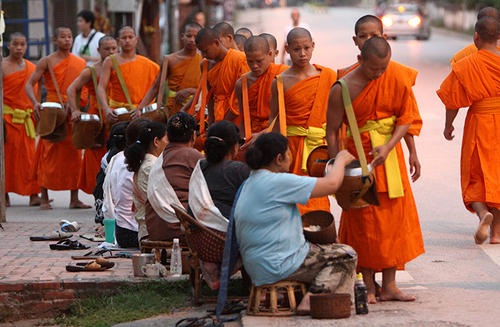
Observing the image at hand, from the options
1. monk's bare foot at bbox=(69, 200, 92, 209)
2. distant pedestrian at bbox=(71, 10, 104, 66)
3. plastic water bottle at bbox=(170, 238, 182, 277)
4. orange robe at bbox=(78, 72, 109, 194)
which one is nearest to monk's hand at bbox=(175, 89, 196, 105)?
orange robe at bbox=(78, 72, 109, 194)

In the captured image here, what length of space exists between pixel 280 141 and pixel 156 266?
174cm

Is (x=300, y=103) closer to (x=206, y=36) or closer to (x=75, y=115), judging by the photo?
(x=206, y=36)

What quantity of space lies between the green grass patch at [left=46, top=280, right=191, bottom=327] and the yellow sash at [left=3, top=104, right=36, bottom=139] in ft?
18.7

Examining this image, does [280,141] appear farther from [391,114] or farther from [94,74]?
[94,74]

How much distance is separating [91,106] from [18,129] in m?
1.28

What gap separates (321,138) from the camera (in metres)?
7.67

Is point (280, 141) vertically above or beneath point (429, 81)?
above

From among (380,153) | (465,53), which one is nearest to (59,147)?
(465,53)

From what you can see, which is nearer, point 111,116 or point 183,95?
point 183,95

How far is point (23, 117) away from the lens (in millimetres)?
12344

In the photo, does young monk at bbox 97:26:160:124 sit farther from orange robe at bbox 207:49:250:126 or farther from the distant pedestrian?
the distant pedestrian

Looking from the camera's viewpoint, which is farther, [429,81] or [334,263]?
[429,81]

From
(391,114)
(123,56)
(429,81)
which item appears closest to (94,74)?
(123,56)

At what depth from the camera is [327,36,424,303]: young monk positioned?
6336 mm
